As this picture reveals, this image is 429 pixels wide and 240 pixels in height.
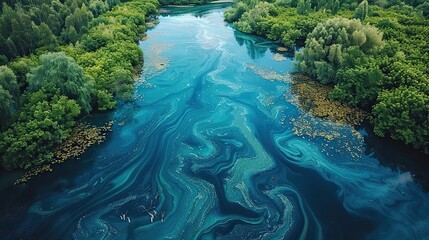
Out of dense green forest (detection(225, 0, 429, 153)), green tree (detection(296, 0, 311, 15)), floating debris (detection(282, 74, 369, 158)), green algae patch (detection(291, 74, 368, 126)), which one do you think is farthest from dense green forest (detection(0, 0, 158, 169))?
green tree (detection(296, 0, 311, 15))

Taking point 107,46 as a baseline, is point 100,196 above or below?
below

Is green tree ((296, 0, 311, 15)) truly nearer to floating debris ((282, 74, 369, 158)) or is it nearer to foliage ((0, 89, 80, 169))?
floating debris ((282, 74, 369, 158))

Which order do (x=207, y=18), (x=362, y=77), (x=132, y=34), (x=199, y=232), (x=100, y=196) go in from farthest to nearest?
(x=207, y=18) → (x=132, y=34) → (x=362, y=77) → (x=100, y=196) → (x=199, y=232)

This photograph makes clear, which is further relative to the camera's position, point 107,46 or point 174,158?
point 107,46

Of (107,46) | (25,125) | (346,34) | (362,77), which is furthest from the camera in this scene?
(107,46)

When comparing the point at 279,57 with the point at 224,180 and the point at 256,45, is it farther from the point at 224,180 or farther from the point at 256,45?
the point at 224,180

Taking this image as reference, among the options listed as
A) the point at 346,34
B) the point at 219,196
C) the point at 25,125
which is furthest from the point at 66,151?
the point at 346,34

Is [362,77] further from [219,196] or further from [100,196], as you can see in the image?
[100,196]
